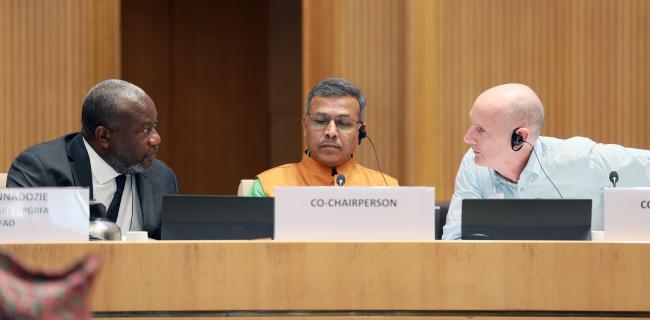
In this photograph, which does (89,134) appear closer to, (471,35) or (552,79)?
(471,35)

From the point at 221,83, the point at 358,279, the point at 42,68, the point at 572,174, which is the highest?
the point at 221,83

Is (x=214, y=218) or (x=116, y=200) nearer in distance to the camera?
(x=214, y=218)

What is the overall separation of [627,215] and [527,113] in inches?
35.8

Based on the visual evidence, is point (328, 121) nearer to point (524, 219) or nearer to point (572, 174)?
point (572, 174)

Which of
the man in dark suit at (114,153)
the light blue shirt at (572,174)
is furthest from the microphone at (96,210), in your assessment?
the light blue shirt at (572,174)

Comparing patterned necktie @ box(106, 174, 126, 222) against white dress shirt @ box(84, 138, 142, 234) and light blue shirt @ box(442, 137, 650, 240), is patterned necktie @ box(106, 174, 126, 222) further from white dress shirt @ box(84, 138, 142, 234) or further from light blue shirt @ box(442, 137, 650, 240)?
light blue shirt @ box(442, 137, 650, 240)

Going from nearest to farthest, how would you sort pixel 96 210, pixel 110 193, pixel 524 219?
pixel 524 219 < pixel 96 210 < pixel 110 193

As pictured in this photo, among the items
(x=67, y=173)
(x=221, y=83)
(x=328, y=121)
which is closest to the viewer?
(x=67, y=173)

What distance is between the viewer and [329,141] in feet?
10.9

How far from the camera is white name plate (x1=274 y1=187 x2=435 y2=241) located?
216cm

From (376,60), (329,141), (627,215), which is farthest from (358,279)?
(376,60)

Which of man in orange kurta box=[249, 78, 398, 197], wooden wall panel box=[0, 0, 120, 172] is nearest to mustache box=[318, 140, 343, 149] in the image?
man in orange kurta box=[249, 78, 398, 197]

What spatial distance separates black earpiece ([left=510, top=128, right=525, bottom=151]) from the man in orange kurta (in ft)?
1.61

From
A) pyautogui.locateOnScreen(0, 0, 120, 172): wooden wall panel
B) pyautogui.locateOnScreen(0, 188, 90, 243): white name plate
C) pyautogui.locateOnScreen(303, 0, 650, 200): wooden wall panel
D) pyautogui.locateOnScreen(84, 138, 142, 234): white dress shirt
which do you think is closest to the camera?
pyautogui.locateOnScreen(0, 188, 90, 243): white name plate
